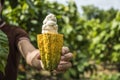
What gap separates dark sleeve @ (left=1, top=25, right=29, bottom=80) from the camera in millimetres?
1608

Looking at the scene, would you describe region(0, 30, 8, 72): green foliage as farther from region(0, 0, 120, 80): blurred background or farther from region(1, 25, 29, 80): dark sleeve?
region(0, 0, 120, 80): blurred background

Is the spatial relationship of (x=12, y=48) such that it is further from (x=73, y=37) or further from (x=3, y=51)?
(x=73, y=37)

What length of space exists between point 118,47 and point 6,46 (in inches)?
175

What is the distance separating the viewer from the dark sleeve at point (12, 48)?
161 cm

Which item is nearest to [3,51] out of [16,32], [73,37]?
[16,32]

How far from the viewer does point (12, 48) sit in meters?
1.63

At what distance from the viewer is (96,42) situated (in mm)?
6355

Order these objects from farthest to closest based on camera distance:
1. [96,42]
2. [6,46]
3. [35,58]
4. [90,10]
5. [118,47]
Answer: [90,10], [96,42], [118,47], [35,58], [6,46]

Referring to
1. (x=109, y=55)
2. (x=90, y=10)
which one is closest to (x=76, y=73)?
(x=109, y=55)

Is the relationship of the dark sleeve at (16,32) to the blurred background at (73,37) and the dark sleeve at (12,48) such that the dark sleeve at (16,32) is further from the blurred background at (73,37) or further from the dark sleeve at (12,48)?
the blurred background at (73,37)

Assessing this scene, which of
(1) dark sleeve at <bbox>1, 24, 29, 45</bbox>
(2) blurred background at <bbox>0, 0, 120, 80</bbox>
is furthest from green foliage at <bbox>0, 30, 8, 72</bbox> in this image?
(2) blurred background at <bbox>0, 0, 120, 80</bbox>

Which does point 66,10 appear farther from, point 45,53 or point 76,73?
point 45,53

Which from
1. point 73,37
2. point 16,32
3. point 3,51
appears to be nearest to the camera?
point 3,51

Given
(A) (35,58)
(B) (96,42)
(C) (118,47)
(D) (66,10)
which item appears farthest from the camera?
(B) (96,42)
